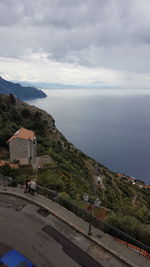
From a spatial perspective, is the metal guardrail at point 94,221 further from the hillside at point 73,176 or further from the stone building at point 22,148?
the stone building at point 22,148

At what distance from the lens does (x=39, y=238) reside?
1463cm

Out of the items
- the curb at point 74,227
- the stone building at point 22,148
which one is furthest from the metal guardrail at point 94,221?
the stone building at point 22,148

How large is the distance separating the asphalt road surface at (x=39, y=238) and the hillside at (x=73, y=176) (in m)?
3.54

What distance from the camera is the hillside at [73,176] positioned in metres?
19.2

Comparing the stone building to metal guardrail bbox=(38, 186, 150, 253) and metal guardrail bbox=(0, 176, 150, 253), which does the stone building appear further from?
metal guardrail bbox=(38, 186, 150, 253)

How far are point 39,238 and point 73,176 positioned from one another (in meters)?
25.6

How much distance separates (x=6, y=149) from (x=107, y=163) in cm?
7215

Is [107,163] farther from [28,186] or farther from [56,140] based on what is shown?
[28,186]

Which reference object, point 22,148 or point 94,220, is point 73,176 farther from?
point 94,220

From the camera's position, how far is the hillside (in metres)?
19.2

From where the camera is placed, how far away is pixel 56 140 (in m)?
64.1

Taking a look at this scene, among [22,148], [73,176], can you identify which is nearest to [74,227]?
[73,176]

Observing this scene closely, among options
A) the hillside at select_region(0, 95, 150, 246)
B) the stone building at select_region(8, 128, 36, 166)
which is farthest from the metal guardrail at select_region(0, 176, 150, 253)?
the stone building at select_region(8, 128, 36, 166)

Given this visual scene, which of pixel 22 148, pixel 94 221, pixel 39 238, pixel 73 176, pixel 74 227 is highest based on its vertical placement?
pixel 22 148
